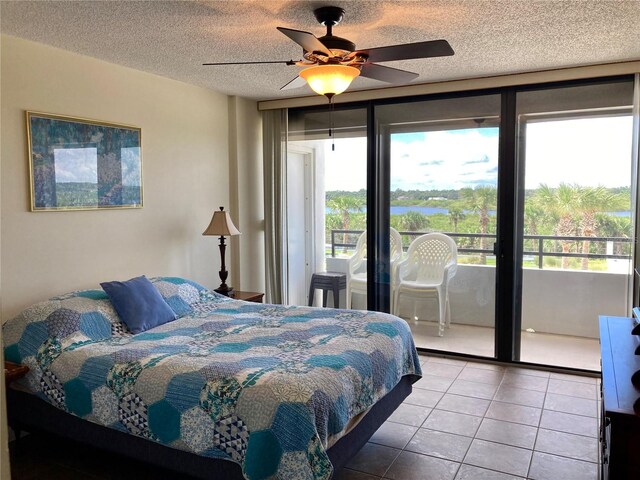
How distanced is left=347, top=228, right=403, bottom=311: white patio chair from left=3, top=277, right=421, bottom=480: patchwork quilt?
156 centimetres

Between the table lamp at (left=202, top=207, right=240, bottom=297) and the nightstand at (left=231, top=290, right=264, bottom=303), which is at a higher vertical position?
the table lamp at (left=202, top=207, right=240, bottom=297)

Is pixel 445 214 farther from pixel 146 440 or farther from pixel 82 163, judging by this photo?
pixel 146 440

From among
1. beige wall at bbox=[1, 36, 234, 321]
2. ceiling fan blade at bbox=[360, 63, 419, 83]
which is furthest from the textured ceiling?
ceiling fan blade at bbox=[360, 63, 419, 83]

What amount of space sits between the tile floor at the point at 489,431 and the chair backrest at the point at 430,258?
946 millimetres

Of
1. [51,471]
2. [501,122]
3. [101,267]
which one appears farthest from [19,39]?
[501,122]

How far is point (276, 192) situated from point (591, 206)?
2.92m

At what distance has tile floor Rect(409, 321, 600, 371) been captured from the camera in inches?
172

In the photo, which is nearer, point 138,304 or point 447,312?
point 138,304

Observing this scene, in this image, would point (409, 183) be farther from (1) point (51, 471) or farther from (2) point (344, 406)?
(1) point (51, 471)

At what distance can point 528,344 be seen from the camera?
14.9ft

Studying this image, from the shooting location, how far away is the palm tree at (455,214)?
4.71 m

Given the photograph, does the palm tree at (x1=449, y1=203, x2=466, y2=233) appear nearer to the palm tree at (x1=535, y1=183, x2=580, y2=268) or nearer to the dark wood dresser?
the palm tree at (x1=535, y1=183, x2=580, y2=268)

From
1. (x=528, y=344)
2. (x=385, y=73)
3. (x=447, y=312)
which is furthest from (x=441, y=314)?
(x=385, y=73)

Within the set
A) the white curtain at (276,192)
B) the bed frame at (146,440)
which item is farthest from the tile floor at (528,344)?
the bed frame at (146,440)
